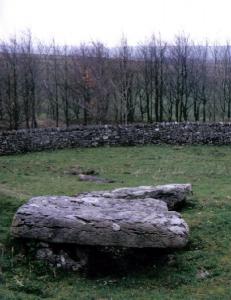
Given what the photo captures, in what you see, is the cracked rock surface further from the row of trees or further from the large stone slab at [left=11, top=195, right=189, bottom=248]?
the row of trees

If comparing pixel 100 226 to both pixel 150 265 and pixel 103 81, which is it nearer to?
pixel 150 265

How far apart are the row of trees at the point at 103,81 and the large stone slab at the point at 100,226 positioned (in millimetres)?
31584

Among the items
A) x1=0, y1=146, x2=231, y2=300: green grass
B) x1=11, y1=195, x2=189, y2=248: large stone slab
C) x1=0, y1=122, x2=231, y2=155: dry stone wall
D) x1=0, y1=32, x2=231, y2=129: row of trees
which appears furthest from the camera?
x1=0, y1=32, x2=231, y2=129: row of trees

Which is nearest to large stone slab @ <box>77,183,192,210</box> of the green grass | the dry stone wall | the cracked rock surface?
the green grass

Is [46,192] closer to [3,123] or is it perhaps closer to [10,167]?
[10,167]

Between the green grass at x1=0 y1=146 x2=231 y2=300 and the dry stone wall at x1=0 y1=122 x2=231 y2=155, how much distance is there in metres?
5.98

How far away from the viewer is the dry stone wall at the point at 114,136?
3070 cm

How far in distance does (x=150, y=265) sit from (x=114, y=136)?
67.8 feet

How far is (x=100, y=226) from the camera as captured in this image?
1096 centimetres

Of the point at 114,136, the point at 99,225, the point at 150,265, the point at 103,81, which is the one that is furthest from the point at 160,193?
the point at 103,81

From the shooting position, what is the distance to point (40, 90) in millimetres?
50094

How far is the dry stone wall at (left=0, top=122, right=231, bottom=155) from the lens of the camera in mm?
30703

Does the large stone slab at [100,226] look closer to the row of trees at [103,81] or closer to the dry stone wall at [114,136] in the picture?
the dry stone wall at [114,136]

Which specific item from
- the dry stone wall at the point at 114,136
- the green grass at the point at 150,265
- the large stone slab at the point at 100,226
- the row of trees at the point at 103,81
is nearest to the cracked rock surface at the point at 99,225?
the large stone slab at the point at 100,226
